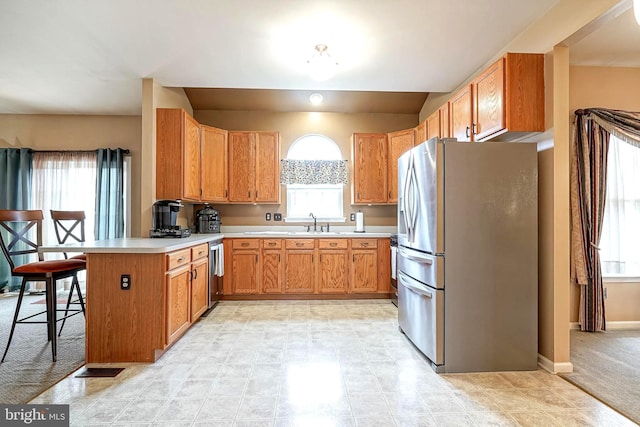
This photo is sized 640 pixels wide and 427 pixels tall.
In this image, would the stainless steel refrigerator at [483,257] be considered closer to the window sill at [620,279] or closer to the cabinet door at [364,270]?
the window sill at [620,279]

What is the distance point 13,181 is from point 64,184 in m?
0.65

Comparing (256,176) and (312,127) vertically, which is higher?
(312,127)

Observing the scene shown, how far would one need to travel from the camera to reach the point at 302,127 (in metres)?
4.90

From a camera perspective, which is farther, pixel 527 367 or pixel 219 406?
pixel 527 367

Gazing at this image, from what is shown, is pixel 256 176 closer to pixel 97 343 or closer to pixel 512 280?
pixel 97 343

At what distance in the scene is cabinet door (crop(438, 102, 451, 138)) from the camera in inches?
130

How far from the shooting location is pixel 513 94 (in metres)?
2.36

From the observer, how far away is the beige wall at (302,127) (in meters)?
4.84

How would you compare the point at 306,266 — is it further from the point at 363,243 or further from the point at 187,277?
the point at 187,277

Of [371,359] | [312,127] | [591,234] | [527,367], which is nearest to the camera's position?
[527,367]

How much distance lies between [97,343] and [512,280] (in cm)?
312

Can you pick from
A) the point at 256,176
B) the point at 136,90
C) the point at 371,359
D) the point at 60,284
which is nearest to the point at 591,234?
the point at 371,359

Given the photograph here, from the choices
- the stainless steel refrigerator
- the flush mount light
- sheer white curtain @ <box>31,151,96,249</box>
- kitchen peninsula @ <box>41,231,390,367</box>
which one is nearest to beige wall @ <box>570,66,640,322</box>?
the stainless steel refrigerator

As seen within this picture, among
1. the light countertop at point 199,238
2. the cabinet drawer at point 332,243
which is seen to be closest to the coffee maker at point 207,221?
the light countertop at point 199,238
